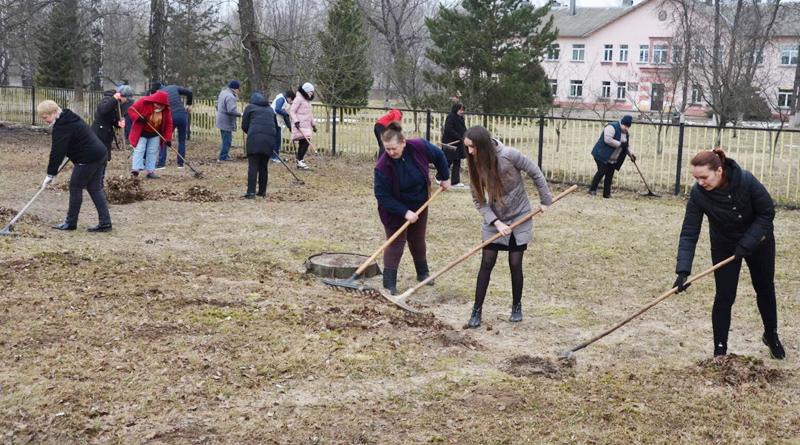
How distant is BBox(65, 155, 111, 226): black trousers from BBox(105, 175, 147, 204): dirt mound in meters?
2.09

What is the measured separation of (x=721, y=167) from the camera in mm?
5242

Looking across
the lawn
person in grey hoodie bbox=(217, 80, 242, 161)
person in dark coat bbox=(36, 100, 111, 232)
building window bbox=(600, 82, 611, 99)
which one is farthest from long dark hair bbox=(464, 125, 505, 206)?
building window bbox=(600, 82, 611, 99)

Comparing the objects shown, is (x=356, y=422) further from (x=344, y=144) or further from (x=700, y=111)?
(x=700, y=111)

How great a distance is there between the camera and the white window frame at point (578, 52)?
56.2m

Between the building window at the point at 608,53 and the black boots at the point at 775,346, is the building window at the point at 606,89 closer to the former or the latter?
the building window at the point at 608,53

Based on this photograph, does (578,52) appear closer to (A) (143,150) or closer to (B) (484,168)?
(A) (143,150)

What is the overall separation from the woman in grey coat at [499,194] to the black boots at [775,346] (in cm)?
180

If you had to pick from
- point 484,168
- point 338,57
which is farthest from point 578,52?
point 484,168

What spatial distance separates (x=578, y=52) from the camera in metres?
56.7

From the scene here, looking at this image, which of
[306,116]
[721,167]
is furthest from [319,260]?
[306,116]

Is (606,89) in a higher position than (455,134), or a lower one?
higher

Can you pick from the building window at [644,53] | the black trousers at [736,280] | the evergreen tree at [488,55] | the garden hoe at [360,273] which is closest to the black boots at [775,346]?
the black trousers at [736,280]

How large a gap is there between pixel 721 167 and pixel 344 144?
566 inches

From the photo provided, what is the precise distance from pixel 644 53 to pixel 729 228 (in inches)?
1989
